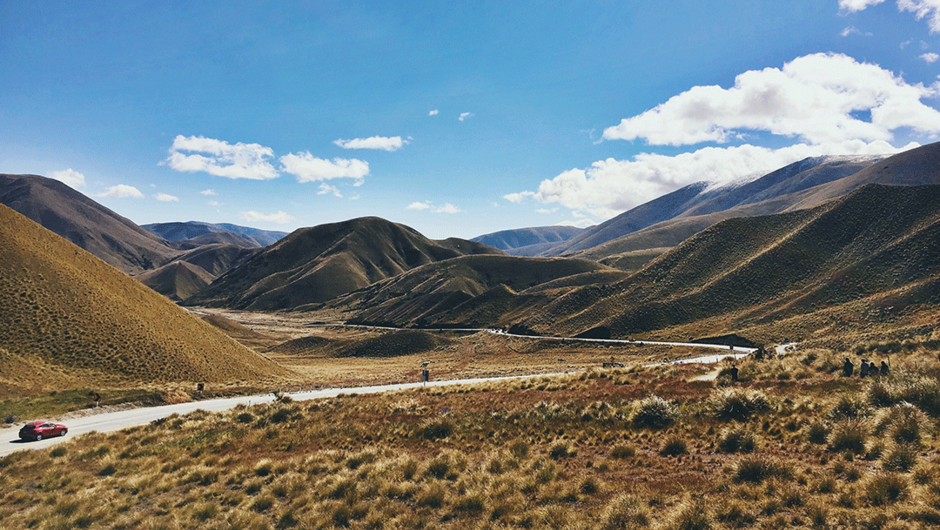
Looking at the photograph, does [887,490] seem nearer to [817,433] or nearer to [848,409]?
[817,433]

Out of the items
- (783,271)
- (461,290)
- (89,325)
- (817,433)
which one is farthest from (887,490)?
(461,290)

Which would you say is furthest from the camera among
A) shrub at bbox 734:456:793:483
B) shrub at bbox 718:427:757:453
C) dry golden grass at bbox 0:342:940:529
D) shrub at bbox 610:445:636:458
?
shrub at bbox 610:445:636:458

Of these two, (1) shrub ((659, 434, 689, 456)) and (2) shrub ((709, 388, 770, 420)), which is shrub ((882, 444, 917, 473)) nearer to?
(1) shrub ((659, 434, 689, 456))

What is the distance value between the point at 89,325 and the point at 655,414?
52174 millimetres

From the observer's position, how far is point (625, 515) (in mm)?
8398

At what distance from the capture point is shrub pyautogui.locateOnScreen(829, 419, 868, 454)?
10344 mm

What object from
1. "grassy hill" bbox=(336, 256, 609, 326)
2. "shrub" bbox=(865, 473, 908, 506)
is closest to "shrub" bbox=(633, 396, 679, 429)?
"shrub" bbox=(865, 473, 908, 506)

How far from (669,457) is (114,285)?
6266 centimetres

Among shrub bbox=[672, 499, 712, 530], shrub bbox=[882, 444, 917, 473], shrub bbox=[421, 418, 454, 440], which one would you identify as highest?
shrub bbox=[882, 444, 917, 473]

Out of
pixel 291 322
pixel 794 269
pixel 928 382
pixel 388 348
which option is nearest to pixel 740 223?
pixel 794 269

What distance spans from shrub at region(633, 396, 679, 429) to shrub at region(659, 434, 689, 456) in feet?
7.60

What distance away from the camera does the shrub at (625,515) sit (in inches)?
320

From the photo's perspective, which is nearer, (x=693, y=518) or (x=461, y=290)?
(x=693, y=518)

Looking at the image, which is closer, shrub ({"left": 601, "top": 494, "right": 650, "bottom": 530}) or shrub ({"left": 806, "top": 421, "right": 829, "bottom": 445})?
shrub ({"left": 601, "top": 494, "right": 650, "bottom": 530})
